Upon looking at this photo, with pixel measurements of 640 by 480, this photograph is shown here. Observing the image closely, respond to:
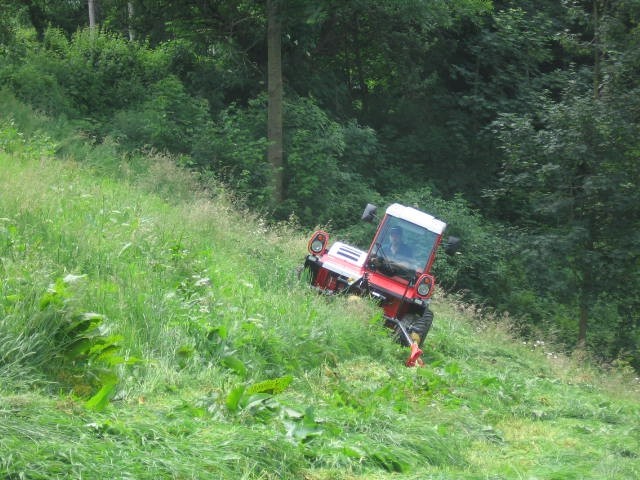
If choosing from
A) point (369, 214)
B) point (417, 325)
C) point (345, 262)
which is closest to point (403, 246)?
point (369, 214)

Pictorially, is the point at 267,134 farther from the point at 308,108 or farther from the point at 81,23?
the point at 81,23

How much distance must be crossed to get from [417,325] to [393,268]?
1.36 metres

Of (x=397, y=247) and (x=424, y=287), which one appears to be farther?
(x=397, y=247)

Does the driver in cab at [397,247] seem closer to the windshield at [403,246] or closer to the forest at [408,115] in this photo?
the windshield at [403,246]

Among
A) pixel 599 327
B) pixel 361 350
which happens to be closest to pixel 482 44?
pixel 599 327

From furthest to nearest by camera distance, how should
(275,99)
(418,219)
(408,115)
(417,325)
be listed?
(408,115) < (275,99) < (418,219) < (417,325)

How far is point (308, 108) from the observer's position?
74.8 feet

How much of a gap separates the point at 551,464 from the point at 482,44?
2415 cm

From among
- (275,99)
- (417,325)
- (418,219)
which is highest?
(275,99)

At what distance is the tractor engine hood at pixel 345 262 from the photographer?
12070 millimetres

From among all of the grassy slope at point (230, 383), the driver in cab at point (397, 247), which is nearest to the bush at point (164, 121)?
the grassy slope at point (230, 383)

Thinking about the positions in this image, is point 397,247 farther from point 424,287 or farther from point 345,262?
point 424,287

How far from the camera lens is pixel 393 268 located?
41.4 feet

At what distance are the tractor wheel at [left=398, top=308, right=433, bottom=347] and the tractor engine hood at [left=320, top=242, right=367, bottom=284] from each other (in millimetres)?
928
